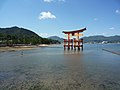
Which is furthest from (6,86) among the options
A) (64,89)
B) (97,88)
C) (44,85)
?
(97,88)

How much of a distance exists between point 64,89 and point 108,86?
2636mm

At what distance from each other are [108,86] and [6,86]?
5.90 meters

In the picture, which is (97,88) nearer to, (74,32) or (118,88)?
(118,88)

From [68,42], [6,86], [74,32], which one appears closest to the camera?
[6,86]

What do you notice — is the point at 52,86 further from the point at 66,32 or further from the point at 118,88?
the point at 66,32

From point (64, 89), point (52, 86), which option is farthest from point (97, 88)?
point (52, 86)

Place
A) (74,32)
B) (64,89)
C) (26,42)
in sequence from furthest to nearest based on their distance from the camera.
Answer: (26,42), (74,32), (64,89)

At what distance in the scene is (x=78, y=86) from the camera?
10875 mm

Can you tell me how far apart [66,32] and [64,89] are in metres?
59.3

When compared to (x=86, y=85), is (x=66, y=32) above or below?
above

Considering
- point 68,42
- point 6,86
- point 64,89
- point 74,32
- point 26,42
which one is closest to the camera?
point 64,89

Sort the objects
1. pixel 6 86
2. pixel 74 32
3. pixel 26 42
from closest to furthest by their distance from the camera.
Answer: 1. pixel 6 86
2. pixel 74 32
3. pixel 26 42

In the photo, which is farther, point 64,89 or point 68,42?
point 68,42

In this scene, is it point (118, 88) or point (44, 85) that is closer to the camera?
point (118, 88)
